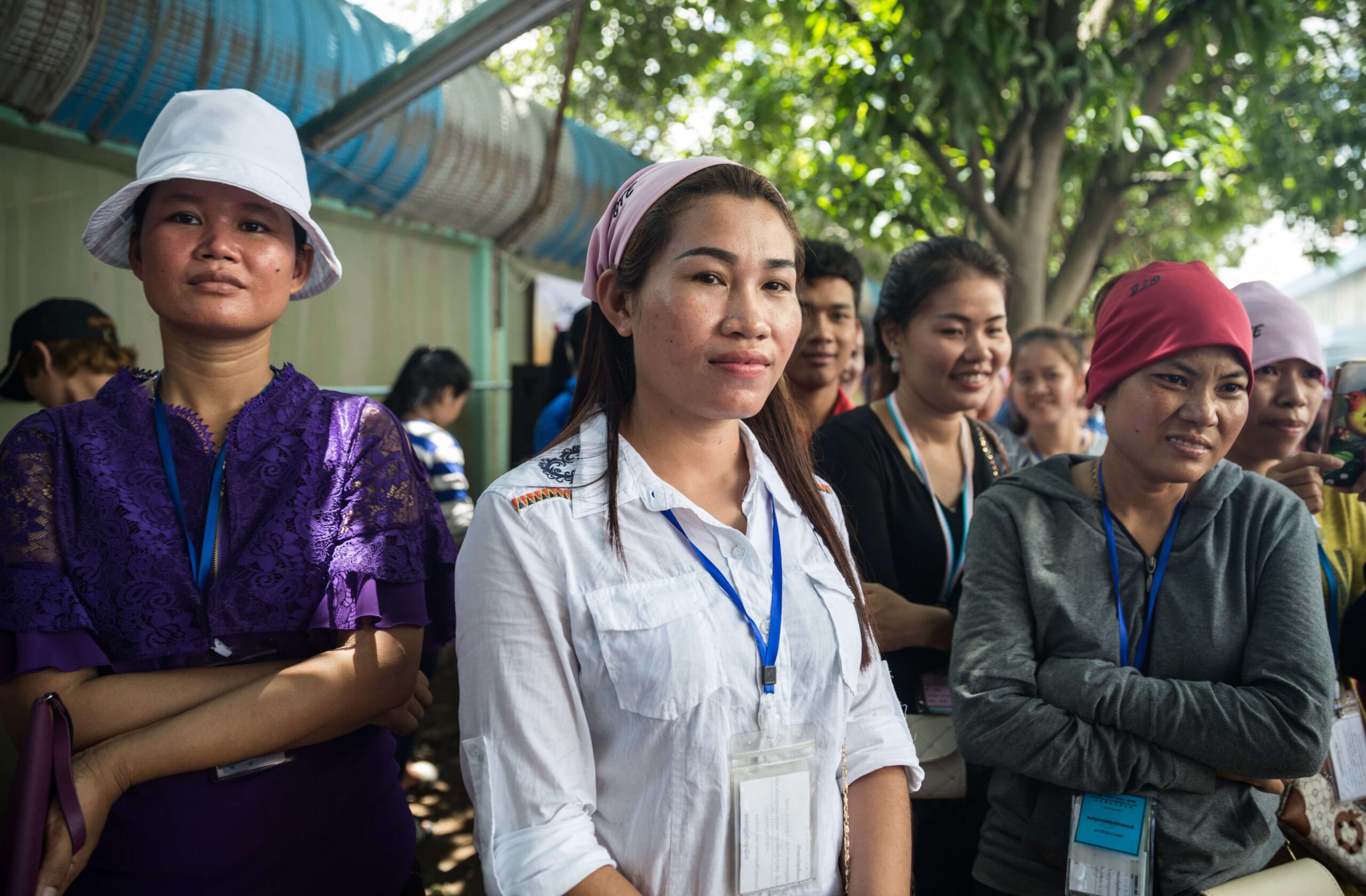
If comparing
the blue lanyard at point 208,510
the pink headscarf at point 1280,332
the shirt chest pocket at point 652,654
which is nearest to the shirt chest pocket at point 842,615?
the shirt chest pocket at point 652,654

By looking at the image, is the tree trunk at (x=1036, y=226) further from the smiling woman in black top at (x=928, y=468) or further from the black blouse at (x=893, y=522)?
the black blouse at (x=893, y=522)

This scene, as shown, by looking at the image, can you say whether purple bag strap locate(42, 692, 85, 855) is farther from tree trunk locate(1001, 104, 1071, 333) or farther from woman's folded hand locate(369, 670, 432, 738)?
tree trunk locate(1001, 104, 1071, 333)

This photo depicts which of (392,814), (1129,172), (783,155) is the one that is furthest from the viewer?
(783,155)

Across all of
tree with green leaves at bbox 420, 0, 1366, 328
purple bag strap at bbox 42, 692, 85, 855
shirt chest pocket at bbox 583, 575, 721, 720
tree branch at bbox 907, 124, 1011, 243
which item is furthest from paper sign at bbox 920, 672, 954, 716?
tree branch at bbox 907, 124, 1011, 243

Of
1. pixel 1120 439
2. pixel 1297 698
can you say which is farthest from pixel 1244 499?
pixel 1297 698

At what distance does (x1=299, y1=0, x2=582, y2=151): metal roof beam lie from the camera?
3.21 metres

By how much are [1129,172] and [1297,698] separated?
17.7 feet

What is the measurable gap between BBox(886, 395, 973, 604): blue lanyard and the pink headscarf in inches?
31.6

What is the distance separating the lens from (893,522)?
2369 millimetres

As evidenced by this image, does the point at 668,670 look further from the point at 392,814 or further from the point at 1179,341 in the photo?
the point at 1179,341

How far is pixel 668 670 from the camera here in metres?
1.31

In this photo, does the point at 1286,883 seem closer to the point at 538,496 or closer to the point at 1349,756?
the point at 1349,756

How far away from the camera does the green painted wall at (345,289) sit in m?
3.64

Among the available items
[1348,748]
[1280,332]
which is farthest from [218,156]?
[1348,748]
